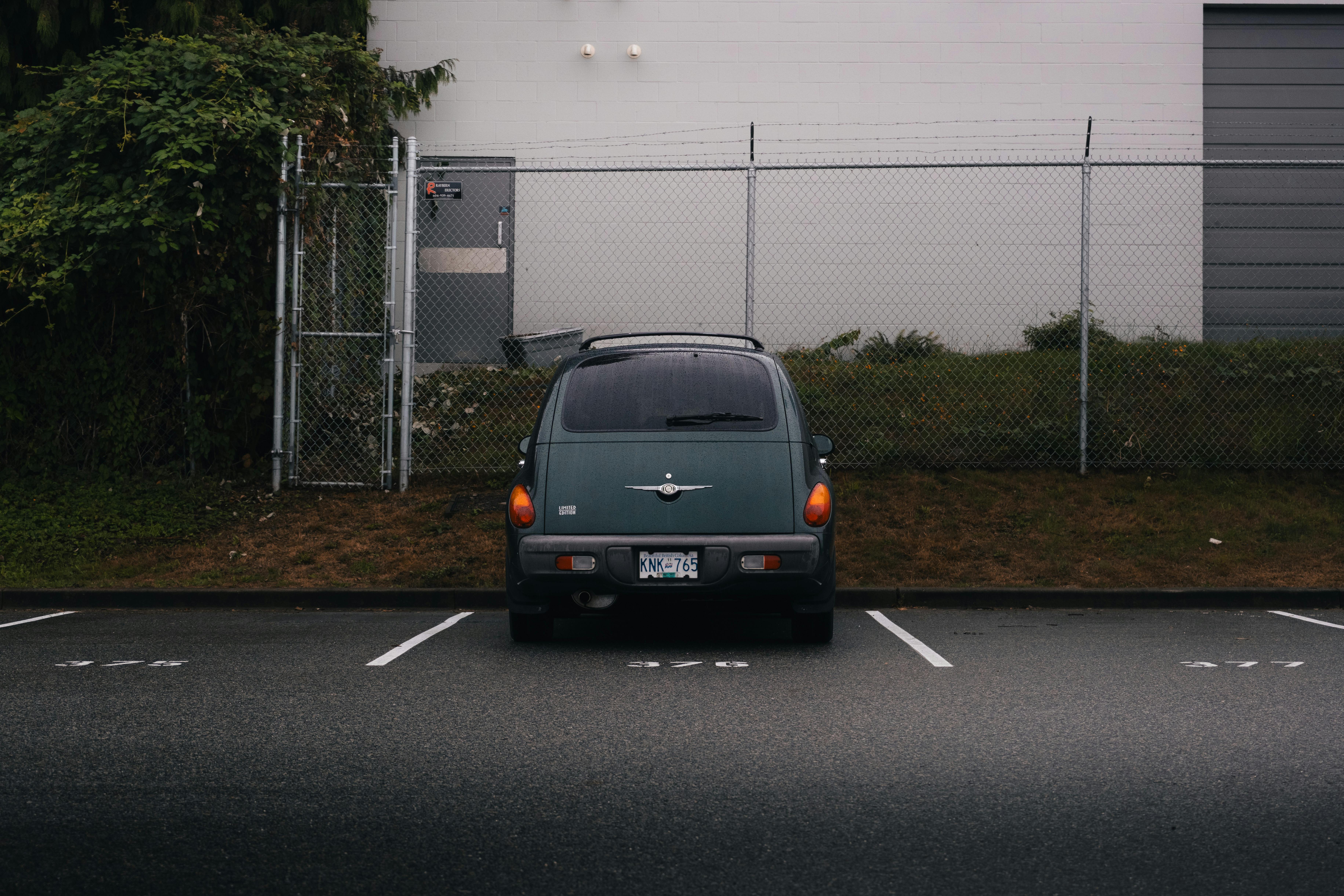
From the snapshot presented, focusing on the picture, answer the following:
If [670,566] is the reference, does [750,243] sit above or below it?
above

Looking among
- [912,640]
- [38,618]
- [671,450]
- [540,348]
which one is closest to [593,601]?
[671,450]

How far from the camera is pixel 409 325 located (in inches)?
420

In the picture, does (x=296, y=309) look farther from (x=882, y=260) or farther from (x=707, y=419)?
(x=882, y=260)

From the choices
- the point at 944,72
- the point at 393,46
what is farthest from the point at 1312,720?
the point at 393,46

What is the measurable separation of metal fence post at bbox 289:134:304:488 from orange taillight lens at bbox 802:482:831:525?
19.2 ft

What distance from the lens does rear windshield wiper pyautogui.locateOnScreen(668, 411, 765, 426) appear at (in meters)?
6.64

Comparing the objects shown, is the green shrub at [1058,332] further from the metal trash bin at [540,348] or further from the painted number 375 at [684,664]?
the painted number 375 at [684,664]

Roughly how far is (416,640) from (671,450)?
73.8 inches

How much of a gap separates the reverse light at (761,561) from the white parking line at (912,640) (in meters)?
0.94

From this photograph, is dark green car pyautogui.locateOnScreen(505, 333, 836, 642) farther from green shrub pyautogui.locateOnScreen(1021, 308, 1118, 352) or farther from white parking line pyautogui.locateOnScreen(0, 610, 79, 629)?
green shrub pyautogui.locateOnScreen(1021, 308, 1118, 352)

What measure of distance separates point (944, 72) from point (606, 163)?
4.24 m

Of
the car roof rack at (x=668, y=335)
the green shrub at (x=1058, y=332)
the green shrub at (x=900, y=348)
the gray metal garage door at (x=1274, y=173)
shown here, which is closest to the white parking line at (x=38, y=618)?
the car roof rack at (x=668, y=335)

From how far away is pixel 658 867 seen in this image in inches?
131

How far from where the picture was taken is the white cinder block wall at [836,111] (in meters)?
14.6
